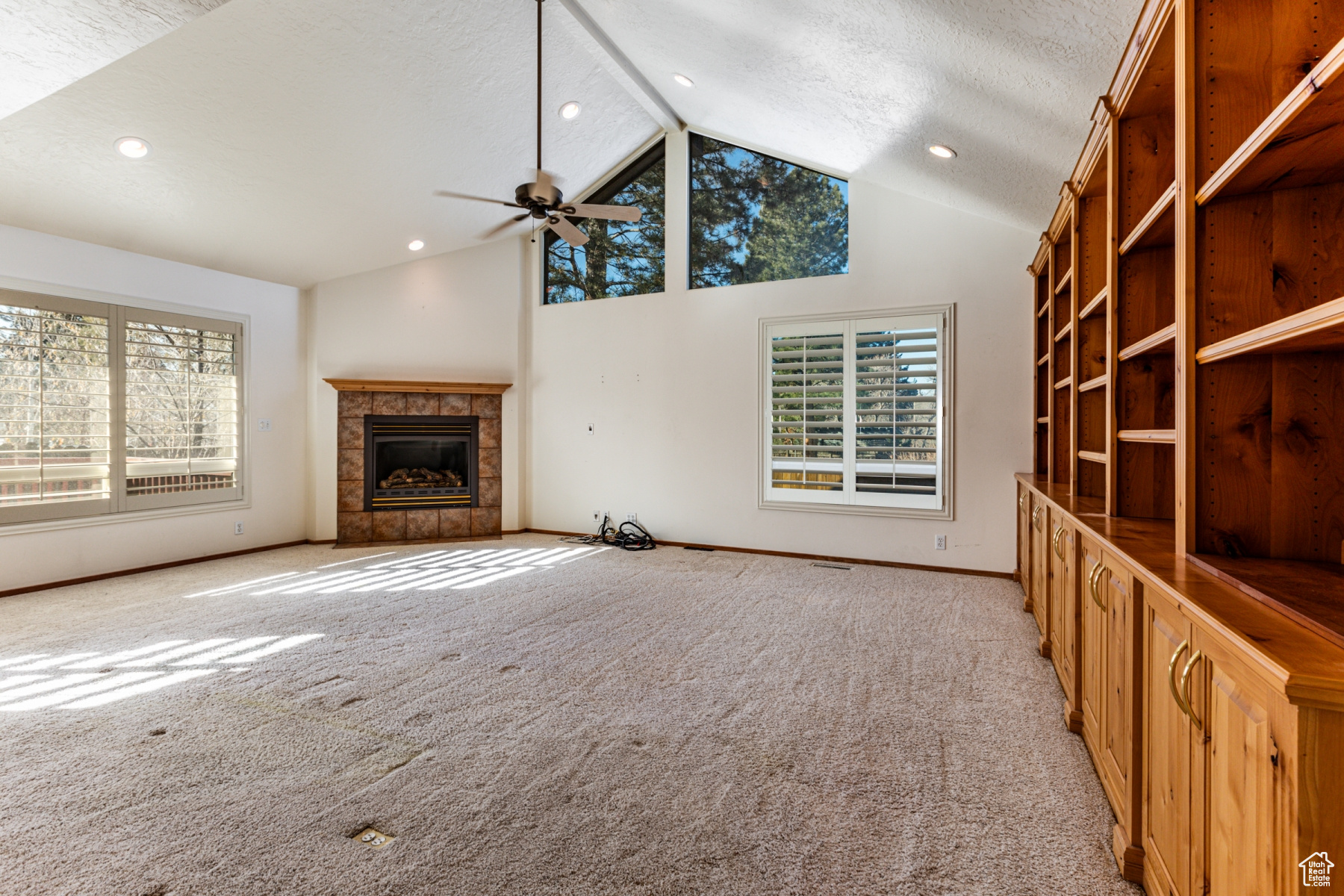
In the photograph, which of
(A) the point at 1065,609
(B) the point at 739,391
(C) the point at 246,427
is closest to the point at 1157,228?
(A) the point at 1065,609

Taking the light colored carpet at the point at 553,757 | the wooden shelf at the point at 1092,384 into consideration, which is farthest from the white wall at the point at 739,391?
the wooden shelf at the point at 1092,384

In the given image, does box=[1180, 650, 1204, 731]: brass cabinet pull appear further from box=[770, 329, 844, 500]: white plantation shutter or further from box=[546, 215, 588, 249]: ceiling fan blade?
box=[770, 329, 844, 500]: white plantation shutter

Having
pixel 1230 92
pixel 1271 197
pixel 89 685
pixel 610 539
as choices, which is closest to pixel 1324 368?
pixel 1271 197

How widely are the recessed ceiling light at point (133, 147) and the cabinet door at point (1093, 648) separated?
17.8ft

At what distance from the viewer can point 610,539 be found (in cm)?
618

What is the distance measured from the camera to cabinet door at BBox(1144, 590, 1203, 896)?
1.25 meters

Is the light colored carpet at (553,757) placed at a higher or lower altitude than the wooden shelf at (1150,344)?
lower

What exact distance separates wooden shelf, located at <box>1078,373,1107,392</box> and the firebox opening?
5.44 meters

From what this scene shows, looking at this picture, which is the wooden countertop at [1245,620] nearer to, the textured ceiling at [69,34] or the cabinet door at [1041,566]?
the cabinet door at [1041,566]

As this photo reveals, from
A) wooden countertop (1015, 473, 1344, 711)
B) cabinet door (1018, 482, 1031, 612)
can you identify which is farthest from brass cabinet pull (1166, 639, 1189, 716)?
cabinet door (1018, 482, 1031, 612)

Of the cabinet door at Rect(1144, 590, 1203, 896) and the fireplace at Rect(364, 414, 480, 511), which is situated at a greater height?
the fireplace at Rect(364, 414, 480, 511)

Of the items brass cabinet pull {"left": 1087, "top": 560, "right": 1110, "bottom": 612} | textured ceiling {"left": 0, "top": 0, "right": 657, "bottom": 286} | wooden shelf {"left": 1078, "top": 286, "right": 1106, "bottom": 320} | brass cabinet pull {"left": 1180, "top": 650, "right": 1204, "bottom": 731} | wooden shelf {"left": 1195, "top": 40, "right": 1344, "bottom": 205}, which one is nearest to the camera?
wooden shelf {"left": 1195, "top": 40, "right": 1344, "bottom": 205}

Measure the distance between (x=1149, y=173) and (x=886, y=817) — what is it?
234 cm

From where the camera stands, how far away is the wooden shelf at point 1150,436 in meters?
1.75
